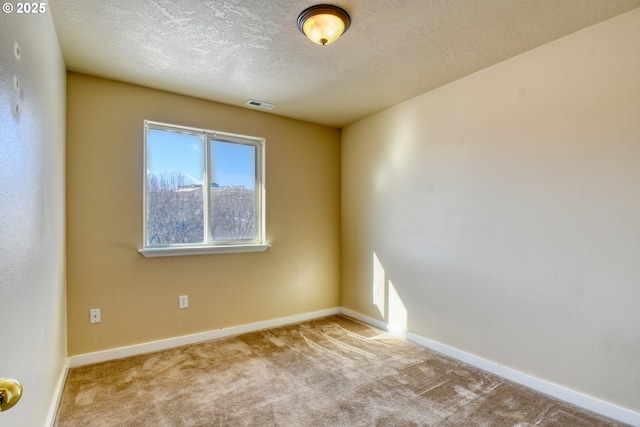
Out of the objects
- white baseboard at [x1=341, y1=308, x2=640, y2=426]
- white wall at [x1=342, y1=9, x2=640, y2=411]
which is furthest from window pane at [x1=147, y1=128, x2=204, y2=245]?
white baseboard at [x1=341, y1=308, x2=640, y2=426]

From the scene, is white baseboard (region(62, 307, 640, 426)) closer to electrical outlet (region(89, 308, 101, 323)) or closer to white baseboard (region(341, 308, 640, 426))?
white baseboard (region(341, 308, 640, 426))

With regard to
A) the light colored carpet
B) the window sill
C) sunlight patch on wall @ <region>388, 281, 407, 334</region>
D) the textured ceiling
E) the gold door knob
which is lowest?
the light colored carpet

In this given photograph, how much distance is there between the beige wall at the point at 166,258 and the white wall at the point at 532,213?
102 cm

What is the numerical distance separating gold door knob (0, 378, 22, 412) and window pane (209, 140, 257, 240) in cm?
265

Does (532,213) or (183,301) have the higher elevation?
(532,213)

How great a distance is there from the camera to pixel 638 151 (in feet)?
6.12

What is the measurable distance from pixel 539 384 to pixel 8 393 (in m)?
2.78

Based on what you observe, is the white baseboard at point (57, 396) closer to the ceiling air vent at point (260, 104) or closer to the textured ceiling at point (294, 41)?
the textured ceiling at point (294, 41)

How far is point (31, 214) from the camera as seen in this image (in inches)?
58.8

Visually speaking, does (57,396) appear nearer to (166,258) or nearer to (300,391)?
(166,258)

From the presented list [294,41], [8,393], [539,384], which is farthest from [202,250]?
[539,384]

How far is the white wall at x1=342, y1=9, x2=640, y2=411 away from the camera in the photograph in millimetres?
1930

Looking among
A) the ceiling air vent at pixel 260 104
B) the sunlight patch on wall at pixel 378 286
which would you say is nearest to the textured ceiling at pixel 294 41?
the ceiling air vent at pixel 260 104

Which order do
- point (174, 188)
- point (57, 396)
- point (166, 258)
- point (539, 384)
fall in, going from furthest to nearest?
point (174, 188) → point (166, 258) → point (539, 384) → point (57, 396)
